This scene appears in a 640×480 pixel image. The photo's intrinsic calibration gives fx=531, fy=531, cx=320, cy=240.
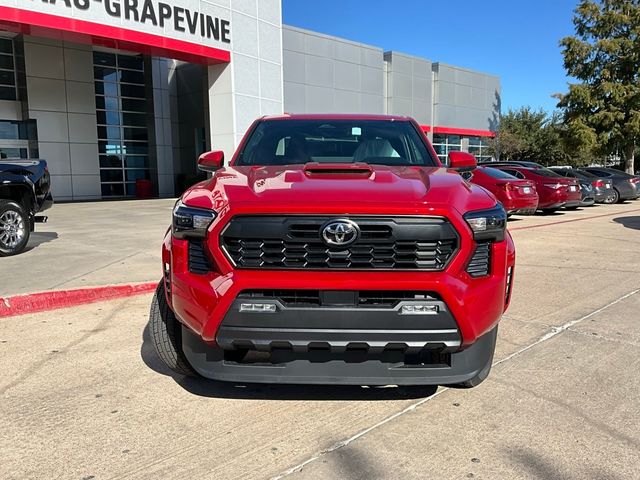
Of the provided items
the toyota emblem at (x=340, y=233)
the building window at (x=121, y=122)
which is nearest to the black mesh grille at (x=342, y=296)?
the toyota emblem at (x=340, y=233)

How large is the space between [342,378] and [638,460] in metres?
1.57

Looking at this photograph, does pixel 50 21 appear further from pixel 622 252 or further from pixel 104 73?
pixel 622 252

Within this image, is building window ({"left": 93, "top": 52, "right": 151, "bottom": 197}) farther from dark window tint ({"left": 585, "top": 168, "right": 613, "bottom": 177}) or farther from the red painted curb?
the red painted curb

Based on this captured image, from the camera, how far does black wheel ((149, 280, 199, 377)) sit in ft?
11.1

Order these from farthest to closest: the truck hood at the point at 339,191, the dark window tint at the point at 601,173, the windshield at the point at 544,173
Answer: the dark window tint at the point at 601,173 → the windshield at the point at 544,173 → the truck hood at the point at 339,191

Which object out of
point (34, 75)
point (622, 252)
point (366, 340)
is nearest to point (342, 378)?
point (366, 340)

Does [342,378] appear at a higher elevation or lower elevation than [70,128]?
lower

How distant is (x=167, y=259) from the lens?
3191 mm

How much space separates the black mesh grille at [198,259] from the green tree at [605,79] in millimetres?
31479

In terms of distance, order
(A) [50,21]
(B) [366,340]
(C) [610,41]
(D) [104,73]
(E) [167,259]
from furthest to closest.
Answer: (C) [610,41]
(D) [104,73]
(A) [50,21]
(E) [167,259]
(B) [366,340]

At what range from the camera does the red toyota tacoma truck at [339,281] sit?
272cm

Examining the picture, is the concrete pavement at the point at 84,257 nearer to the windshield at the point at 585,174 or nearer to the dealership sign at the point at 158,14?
the dealership sign at the point at 158,14

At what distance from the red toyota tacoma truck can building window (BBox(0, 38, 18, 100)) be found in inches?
1039

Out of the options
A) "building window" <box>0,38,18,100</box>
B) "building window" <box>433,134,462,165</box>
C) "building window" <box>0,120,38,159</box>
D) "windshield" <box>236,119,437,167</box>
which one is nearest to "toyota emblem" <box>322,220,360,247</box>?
"windshield" <box>236,119,437,167</box>
